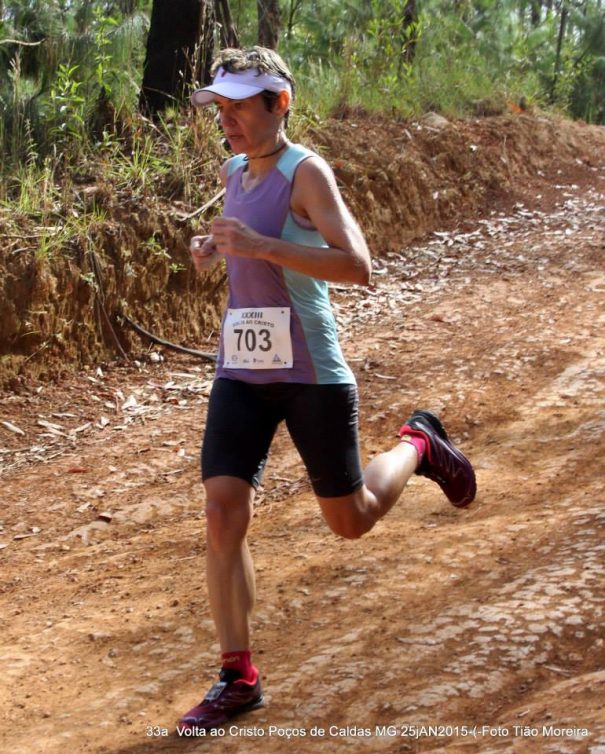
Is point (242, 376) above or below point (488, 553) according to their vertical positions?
above

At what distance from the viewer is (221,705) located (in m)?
3.27

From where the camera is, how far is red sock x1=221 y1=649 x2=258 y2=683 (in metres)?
3.28

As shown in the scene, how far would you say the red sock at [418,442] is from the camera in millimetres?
4180

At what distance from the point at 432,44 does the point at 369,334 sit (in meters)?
6.95

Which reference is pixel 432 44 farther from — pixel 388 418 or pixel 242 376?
pixel 242 376

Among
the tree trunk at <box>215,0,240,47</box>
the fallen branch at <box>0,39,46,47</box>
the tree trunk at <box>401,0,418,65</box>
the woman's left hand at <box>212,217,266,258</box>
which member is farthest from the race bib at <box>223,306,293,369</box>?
the tree trunk at <box>401,0,418,65</box>

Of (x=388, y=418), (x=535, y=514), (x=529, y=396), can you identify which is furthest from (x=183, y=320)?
(x=535, y=514)

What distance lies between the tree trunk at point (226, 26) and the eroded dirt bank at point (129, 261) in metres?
1.08

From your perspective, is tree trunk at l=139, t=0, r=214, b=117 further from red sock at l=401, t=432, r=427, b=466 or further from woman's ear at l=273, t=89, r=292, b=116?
woman's ear at l=273, t=89, r=292, b=116

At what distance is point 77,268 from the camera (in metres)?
7.27

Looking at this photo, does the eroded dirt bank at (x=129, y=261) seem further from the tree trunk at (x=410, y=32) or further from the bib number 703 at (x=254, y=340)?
the bib number 703 at (x=254, y=340)

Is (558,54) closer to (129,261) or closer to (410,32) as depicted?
(410,32)

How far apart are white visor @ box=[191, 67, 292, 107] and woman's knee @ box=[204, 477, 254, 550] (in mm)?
1164

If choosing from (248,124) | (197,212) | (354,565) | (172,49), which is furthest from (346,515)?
(172,49)
